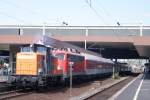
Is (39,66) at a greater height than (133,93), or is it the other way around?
(39,66)

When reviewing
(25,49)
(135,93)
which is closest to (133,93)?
(135,93)

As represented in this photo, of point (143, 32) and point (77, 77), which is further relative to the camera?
point (143, 32)

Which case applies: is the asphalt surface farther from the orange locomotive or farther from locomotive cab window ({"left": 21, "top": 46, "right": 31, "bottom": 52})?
locomotive cab window ({"left": 21, "top": 46, "right": 31, "bottom": 52})

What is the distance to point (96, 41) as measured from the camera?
62.4 metres

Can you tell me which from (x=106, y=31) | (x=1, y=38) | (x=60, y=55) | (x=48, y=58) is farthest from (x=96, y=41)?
(x=48, y=58)

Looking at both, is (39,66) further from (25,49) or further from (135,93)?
(135,93)

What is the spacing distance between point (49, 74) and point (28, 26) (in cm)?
4102

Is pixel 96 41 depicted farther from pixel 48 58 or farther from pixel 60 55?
pixel 48 58

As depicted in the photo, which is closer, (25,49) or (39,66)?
(39,66)

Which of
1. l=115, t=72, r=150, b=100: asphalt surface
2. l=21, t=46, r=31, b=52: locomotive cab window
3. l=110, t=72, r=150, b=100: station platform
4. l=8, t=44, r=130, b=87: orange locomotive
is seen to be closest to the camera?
l=110, t=72, r=150, b=100: station platform

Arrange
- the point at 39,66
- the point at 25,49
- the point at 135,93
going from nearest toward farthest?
the point at 39,66 < the point at 25,49 < the point at 135,93

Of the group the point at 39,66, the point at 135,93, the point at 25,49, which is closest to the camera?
the point at 39,66

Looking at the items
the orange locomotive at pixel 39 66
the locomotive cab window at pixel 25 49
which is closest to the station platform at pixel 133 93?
the orange locomotive at pixel 39 66

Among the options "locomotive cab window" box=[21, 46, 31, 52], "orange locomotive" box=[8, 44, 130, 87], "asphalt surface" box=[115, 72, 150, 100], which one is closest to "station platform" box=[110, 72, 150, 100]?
"asphalt surface" box=[115, 72, 150, 100]
